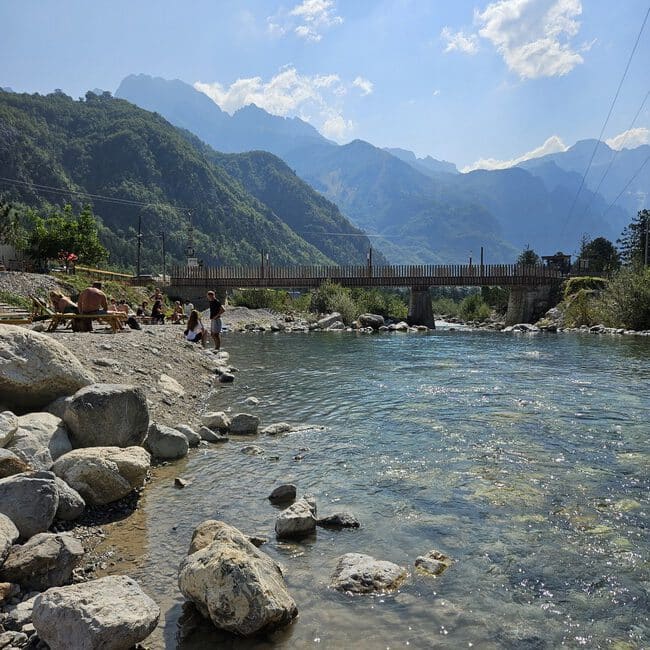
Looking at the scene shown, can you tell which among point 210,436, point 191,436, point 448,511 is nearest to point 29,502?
point 191,436

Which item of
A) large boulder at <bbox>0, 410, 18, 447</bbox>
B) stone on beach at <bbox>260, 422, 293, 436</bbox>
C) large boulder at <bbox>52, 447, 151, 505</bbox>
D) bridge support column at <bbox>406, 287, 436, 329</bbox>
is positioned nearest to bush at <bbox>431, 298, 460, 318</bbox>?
bridge support column at <bbox>406, 287, 436, 329</bbox>

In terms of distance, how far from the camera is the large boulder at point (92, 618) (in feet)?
12.8

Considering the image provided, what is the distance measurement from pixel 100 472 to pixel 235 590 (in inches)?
132

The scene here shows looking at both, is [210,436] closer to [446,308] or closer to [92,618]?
[92,618]

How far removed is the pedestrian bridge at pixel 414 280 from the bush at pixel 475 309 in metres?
11.2

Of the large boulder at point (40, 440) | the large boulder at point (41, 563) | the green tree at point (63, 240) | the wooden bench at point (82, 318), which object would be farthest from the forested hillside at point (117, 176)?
the large boulder at point (41, 563)

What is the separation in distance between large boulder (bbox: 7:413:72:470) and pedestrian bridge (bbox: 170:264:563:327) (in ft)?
165

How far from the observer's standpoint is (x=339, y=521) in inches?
263

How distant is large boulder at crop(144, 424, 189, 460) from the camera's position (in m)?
9.29

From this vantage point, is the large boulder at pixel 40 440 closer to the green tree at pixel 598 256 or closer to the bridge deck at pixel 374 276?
the bridge deck at pixel 374 276

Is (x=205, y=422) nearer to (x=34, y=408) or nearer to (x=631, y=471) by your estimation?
(x=34, y=408)

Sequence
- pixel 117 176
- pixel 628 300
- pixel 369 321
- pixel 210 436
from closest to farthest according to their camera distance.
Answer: pixel 210 436, pixel 628 300, pixel 369 321, pixel 117 176

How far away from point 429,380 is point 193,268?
46573 mm

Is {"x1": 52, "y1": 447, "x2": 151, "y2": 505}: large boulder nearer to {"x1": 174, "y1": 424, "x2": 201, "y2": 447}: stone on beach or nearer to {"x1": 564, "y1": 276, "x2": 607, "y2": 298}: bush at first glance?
{"x1": 174, "y1": 424, "x2": 201, "y2": 447}: stone on beach
